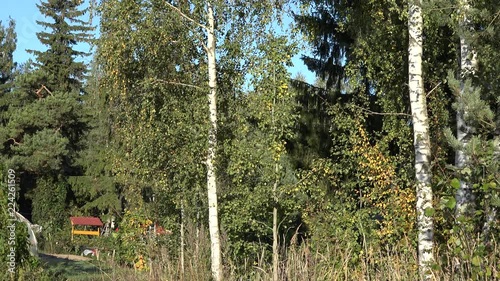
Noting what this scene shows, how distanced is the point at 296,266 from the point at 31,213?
26269 millimetres

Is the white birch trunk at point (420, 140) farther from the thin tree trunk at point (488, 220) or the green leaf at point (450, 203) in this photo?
the green leaf at point (450, 203)

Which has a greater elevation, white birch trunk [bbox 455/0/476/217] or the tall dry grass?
white birch trunk [bbox 455/0/476/217]

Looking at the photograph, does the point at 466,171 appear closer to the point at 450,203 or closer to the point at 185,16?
the point at 450,203

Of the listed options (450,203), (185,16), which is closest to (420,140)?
(450,203)

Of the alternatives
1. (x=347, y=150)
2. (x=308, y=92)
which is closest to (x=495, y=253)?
(x=347, y=150)

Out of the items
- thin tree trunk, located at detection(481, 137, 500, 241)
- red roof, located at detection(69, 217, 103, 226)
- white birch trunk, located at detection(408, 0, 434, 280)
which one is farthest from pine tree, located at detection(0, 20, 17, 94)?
thin tree trunk, located at detection(481, 137, 500, 241)

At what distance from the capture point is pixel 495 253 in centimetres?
463

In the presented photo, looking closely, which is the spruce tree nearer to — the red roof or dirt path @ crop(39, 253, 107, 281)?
the red roof

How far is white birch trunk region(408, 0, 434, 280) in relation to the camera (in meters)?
6.59

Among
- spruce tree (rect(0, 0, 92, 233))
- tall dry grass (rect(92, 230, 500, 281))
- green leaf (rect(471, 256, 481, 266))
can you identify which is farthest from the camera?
spruce tree (rect(0, 0, 92, 233))

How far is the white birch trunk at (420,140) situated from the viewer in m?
6.59

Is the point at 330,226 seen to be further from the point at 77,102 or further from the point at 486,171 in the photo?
the point at 77,102

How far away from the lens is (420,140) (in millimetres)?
6742

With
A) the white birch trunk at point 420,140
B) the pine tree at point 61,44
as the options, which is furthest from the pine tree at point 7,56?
the white birch trunk at point 420,140
